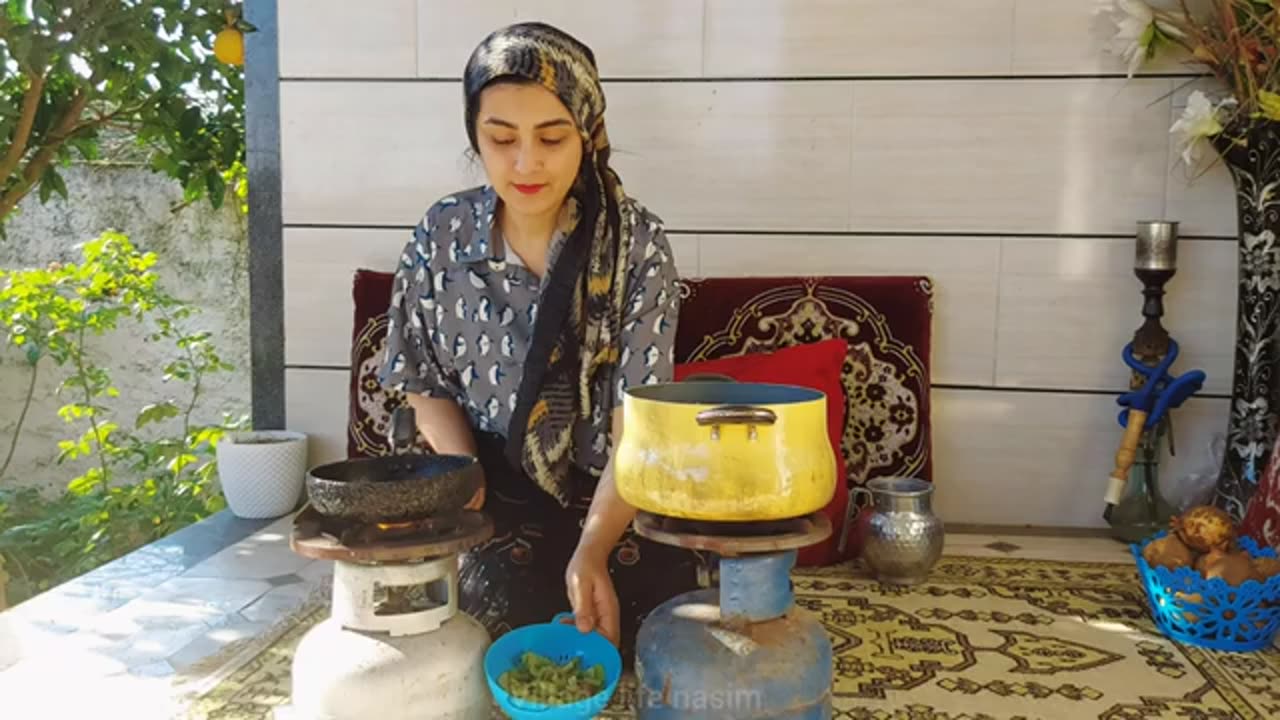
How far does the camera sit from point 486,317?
1.56m

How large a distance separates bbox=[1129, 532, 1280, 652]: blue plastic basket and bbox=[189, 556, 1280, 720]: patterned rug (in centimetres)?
3

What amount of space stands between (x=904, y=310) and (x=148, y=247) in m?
2.96

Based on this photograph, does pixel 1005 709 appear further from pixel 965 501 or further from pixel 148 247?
pixel 148 247

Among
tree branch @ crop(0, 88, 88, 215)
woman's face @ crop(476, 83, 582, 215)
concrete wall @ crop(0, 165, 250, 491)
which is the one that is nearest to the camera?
woman's face @ crop(476, 83, 582, 215)

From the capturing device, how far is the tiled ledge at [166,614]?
1.53 metres

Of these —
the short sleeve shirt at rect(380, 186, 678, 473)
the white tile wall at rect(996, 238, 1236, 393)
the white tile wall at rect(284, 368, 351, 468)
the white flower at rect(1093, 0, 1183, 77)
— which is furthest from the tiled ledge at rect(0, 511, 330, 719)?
the white flower at rect(1093, 0, 1183, 77)

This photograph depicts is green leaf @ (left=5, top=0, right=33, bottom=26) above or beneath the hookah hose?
above

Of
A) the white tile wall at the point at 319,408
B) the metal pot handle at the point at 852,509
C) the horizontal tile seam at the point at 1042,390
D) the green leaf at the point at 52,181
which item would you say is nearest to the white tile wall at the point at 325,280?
the white tile wall at the point at 319,408

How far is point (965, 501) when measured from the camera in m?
2.48

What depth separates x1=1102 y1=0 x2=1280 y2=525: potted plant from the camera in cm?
210

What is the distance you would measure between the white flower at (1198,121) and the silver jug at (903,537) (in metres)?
0.98

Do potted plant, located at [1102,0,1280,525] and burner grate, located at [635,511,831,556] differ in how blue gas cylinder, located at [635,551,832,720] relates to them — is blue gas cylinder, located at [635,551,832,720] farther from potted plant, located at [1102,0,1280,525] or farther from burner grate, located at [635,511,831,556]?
potted plant, located at [1102,0,1280,525]

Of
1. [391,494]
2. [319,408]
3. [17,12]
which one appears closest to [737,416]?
[391,494]

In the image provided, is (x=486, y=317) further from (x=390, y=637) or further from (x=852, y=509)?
(x=852, y=509)
